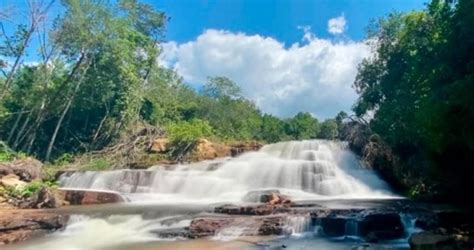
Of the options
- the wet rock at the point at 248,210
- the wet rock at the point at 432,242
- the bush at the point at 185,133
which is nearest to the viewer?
the wet rock at the point at 432,242

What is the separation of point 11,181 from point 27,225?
22.9ft

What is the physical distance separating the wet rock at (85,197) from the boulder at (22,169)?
11.0 feet

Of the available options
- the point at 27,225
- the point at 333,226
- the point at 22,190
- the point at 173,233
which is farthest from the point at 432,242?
the point at 22,190

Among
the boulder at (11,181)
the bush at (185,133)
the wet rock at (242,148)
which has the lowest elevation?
the boulder at (11,181)

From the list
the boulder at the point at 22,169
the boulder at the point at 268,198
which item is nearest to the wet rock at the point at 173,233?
the boulder at the point at 268,198

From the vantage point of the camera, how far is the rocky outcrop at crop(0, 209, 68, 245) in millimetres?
10938

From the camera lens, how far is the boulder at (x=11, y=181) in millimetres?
16844

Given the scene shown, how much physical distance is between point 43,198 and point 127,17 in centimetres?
1681

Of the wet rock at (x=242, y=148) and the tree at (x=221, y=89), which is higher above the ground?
the tree at (x=221, y=89)

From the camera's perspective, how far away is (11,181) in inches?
688

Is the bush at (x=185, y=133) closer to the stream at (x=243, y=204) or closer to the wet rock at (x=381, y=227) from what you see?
the stream at (x=243, y=204)

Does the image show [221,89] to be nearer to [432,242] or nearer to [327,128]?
[327,128]

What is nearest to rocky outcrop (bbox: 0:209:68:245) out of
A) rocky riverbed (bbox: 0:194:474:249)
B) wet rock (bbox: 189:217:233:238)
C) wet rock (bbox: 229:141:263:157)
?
rocky riverbed (bbox: 0:194:474:249)

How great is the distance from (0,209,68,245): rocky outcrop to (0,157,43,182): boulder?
266 inches
